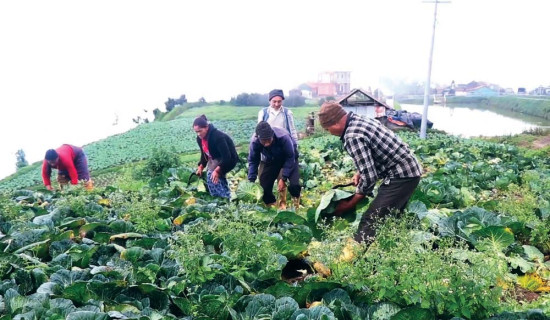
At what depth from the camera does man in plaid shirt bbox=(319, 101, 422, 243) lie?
3727mm

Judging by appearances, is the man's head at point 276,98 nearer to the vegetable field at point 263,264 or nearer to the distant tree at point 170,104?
the vegetable field at point 263,264

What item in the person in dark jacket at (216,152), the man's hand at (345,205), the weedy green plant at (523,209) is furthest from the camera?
the person in dark jacket at (216,152)

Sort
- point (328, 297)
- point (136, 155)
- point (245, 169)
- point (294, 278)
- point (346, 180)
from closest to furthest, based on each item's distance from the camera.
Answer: point (328, 297)
point (294, 278)
point (346, 180)
point (245, 169)
point (136, 155)

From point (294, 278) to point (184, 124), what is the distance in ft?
Answer: 97.8

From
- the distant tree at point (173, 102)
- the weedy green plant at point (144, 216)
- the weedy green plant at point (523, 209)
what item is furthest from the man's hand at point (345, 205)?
the distant tree at point (173, 102)

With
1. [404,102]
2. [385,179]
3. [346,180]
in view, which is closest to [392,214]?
[385,179]

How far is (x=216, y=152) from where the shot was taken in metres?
6.18

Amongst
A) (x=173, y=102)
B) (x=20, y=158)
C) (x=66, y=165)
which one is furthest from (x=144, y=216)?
(x=173, y=102)

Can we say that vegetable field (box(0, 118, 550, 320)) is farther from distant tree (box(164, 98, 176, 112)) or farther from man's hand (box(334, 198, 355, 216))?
distant tree (box(164, 98, 176, 112))

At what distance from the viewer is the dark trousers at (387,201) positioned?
3971mm

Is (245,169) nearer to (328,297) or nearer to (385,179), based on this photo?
(385,179)

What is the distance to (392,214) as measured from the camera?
160 inches

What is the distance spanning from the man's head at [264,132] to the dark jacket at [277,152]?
0.24m

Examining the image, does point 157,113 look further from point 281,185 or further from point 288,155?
point 288,155
